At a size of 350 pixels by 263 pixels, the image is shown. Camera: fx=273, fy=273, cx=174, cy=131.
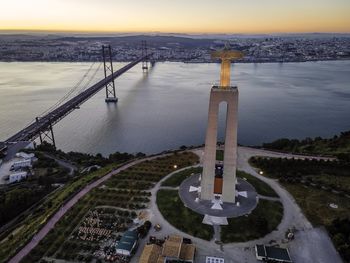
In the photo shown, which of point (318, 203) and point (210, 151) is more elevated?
point (210, 151)

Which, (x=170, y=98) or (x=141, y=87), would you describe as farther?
(x=141, y=87)

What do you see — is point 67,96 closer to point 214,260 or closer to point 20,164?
point 20,164

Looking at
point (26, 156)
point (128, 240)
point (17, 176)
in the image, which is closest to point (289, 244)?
point (128, 240)

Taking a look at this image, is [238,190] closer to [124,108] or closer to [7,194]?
[7,194]

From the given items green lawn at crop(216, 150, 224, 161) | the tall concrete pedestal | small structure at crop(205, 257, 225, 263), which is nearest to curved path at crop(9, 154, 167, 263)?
green lawn at crop(216, 150, 224, 161)

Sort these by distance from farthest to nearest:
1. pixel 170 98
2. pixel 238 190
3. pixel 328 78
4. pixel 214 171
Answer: pixel 328 78 → pixel 170 98 → pixel 238 190 → pixel 214 171

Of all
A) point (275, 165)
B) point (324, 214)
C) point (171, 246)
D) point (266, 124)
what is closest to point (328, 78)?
point (266, 124)

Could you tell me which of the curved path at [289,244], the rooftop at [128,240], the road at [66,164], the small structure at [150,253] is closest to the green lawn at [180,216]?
the curved path at [289,244]
